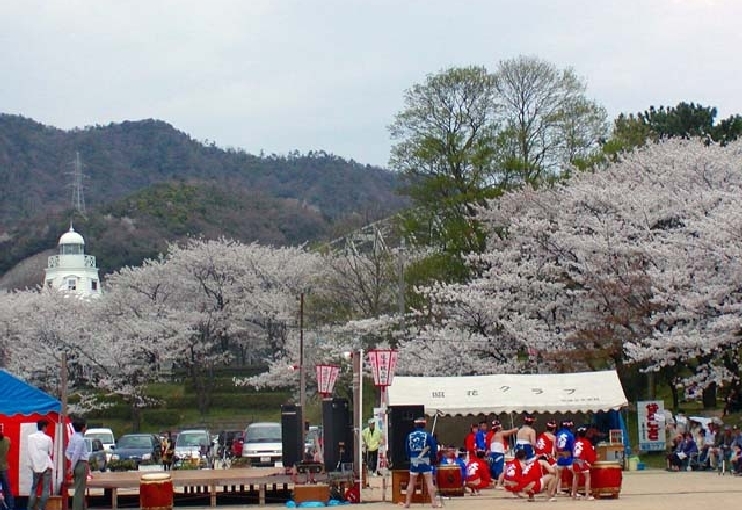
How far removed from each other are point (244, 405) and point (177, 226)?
53954 mm

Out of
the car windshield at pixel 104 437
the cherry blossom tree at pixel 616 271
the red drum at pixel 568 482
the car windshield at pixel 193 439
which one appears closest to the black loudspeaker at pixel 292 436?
the red drum at pixel 568 482

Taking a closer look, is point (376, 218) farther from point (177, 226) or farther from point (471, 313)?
point (177, 226)

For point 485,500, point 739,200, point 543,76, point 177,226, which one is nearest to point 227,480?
point 485,500

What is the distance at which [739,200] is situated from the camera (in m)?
36.0

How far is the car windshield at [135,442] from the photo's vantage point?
39.7m

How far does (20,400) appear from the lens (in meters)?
21.0

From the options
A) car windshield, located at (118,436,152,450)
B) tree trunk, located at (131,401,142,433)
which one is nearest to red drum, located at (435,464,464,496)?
car windshield, located at (118,436,152,450)

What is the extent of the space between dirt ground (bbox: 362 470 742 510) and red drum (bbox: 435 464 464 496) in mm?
182

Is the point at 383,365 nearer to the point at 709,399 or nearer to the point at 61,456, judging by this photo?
the point at 61,456

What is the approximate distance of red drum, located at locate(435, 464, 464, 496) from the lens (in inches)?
894

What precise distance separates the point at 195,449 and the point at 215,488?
17.0 metres

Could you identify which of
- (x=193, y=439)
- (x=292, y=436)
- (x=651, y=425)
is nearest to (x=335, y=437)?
(x=292, y=436)

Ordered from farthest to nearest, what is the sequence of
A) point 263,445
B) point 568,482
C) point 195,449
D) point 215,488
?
1. point 195,449
2. point 263,445
3. point 215,488
4. point 568,482

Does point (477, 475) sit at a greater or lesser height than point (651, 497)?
greater
